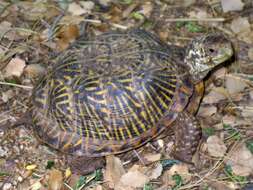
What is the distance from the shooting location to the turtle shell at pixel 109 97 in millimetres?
3095

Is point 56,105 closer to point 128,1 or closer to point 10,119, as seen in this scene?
point 10,119

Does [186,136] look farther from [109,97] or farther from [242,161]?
[109,97]

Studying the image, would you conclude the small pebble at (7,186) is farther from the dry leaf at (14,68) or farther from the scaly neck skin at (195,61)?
the scaly neck skin at (195,61)

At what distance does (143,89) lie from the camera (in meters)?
3.12

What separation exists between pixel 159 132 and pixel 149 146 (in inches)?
9.6

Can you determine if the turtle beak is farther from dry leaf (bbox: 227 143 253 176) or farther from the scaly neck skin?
dry leaf (bbox: 227 143 253 176)

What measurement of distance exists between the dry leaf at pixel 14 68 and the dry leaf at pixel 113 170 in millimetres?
1142

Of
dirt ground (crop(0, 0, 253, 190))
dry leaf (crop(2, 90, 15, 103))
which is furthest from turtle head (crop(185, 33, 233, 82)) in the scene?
dry leaf (crop(2, 90, 15, 103))

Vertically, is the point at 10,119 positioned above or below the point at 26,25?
below

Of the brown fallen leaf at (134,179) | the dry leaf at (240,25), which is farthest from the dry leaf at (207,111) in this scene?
the dry leaf at (240,25)

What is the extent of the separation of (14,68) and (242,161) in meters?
2.01

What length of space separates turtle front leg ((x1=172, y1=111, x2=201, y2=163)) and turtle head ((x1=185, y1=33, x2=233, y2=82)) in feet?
1.09

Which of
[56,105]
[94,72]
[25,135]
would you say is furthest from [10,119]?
[94,72]

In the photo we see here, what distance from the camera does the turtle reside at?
3.10 meters
